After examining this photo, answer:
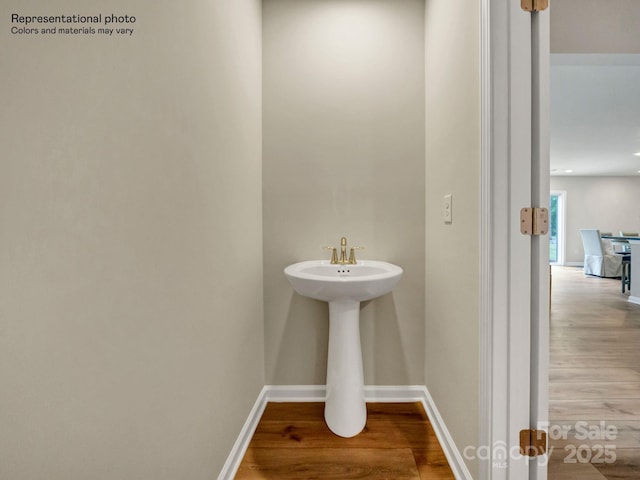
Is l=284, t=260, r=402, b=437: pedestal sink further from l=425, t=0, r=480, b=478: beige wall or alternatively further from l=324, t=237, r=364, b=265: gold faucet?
l=425, t=0, r=480, b=478: beige wall

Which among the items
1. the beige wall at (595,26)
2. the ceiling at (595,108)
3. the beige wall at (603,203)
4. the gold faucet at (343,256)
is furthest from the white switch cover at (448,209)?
the beige wall at (603,203)

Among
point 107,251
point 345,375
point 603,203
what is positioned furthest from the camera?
point 603,203

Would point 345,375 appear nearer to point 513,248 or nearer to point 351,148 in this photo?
point 513,248

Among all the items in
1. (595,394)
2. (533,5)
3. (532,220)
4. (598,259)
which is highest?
(533,5)

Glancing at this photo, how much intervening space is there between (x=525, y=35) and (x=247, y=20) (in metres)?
1.26

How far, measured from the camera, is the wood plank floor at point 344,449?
1231 millimetres

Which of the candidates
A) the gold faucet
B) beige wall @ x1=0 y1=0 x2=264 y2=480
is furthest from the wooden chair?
beige wall @ x1=0 y1=0 x2=264 y2=480

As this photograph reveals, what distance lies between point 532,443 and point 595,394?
53.1 inches

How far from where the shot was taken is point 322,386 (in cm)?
177

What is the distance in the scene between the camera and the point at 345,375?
148cm

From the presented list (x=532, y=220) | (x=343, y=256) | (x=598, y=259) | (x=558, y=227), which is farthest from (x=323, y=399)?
(x=558, y=227)

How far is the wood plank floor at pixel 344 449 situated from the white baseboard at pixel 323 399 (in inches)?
1.4

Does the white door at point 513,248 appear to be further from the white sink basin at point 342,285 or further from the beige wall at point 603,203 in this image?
the beige wall at point 603,203

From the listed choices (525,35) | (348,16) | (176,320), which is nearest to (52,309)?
(176,320)
